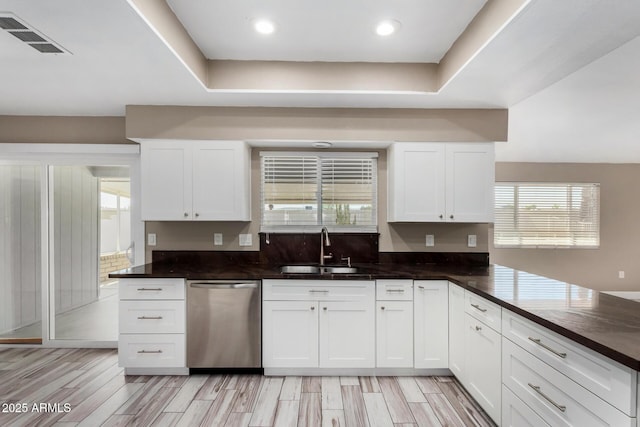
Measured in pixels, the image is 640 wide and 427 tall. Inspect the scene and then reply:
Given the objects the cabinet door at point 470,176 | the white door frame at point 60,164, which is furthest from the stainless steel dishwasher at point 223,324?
the cabinet door at point 470,176

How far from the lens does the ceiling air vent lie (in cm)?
182

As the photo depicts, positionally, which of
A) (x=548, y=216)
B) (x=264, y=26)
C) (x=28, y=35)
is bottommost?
(x=548, y=216)

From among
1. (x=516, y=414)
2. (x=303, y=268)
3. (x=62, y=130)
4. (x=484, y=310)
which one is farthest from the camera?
(x=62, y=130)

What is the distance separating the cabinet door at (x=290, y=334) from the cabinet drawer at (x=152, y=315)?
739mm

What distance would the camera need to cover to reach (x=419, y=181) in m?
3.16

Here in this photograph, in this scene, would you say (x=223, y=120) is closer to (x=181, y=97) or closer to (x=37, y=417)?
(x=181, y=97)

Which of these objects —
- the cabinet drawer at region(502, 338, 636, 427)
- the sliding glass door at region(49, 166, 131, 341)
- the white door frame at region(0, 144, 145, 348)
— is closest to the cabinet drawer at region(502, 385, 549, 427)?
the cabinet drawer at region(502, 338, 636, 427)

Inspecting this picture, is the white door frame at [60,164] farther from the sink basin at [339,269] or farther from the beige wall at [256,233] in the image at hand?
the sink basin at [339,269]

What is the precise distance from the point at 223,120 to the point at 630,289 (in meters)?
7.83

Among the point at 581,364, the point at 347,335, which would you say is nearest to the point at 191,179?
the point at 347,335

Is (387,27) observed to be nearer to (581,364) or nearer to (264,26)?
(264,26)

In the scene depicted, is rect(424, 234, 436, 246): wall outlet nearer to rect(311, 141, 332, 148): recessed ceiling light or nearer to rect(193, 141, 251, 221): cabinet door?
rect(311, 141, 332, 148): recessed ceiling light

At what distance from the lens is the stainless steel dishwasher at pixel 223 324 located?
9.29ft

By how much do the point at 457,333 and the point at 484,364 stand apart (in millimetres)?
437
